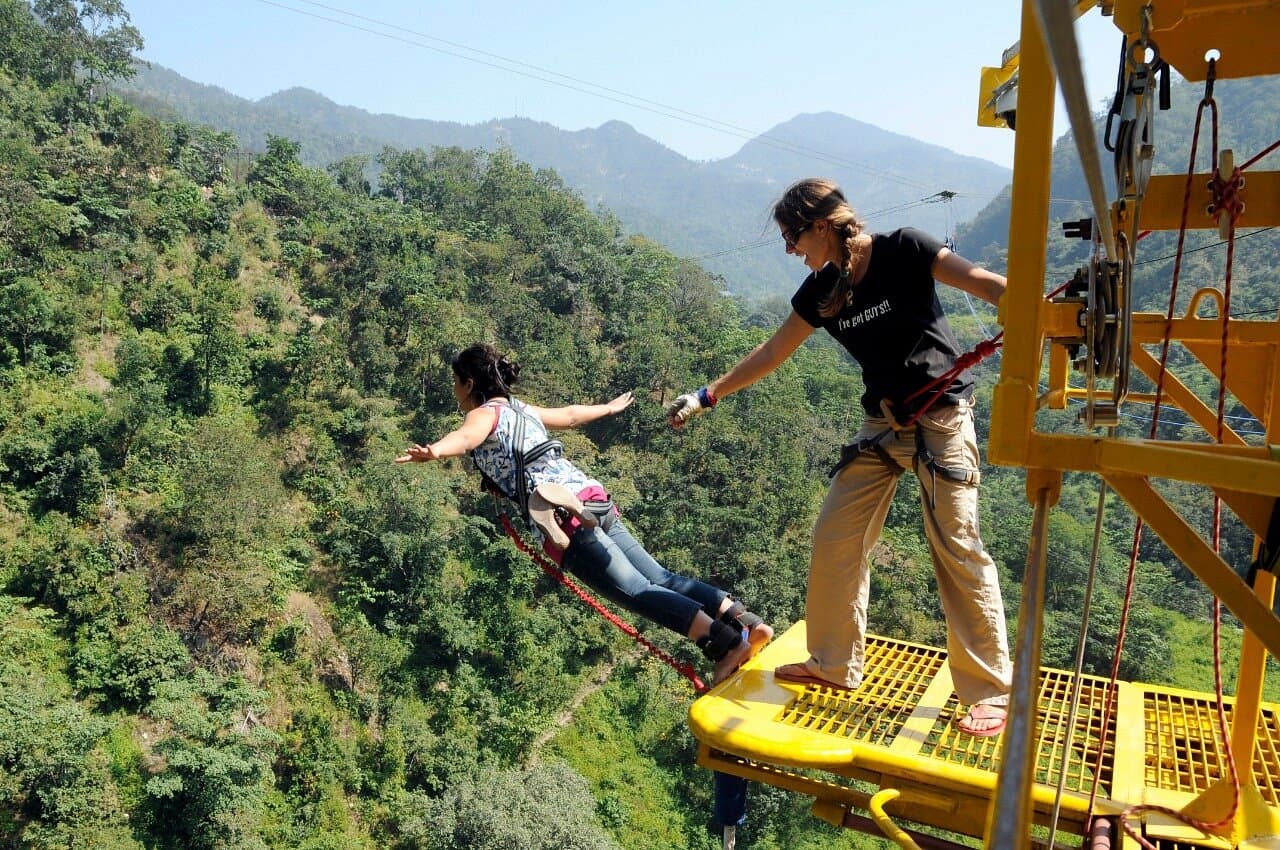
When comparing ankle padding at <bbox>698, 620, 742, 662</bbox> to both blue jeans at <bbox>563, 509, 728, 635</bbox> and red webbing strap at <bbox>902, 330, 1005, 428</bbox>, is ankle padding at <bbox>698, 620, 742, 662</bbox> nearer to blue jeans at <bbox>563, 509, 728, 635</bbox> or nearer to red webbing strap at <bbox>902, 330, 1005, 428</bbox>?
Answer: blue jeans at <bbox>563, 509, 728, 635</bbox>

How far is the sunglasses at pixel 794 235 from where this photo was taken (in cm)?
281

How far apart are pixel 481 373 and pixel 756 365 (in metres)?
1.19

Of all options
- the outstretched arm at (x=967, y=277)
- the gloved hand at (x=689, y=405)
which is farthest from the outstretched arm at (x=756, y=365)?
the outstretched arm at (x=967, y=277)

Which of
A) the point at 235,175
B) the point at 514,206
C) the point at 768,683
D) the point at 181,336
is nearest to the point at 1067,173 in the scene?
the point at 514,206

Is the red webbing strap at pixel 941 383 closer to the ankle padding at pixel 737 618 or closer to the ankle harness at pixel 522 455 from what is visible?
the ankle padding at pixel 737 618

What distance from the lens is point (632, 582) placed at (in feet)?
12.0

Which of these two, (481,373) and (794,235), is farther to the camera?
(481,373)

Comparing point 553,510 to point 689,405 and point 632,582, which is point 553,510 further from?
point 689,405

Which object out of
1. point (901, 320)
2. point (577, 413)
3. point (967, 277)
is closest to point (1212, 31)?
point (967, 277)

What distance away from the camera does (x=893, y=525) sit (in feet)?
113

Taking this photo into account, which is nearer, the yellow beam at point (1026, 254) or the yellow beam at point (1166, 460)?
the yellow beam at point (1166, 460)

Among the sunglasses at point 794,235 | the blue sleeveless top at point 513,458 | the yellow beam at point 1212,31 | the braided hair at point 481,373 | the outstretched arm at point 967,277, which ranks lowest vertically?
the blue sleeveless top at point 513,458

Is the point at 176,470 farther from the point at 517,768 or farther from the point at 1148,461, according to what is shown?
the point at 1148,461

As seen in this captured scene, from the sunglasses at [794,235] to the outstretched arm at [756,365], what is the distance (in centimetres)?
23
